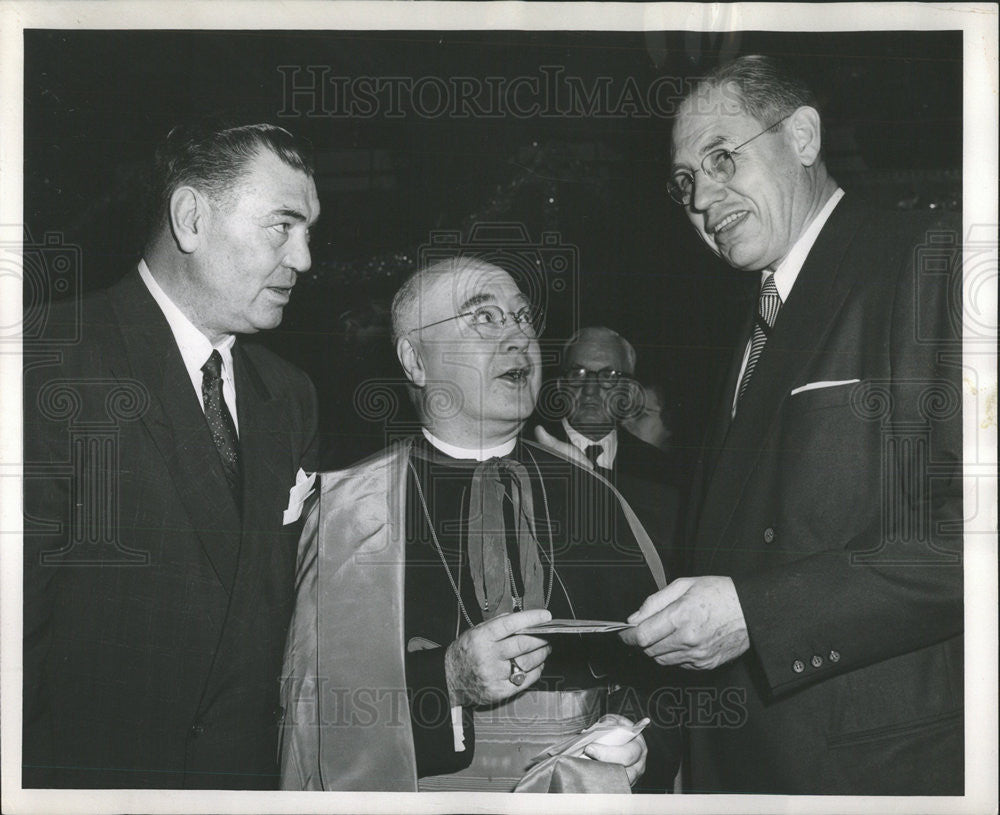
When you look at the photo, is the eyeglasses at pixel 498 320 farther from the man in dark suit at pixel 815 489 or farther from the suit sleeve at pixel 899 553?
the suit sleeve at pixel 899 553

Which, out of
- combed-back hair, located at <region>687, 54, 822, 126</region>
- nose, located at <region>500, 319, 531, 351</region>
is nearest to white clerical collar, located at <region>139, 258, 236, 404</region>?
nose, located at <region>500, 319, 531, 351</region>

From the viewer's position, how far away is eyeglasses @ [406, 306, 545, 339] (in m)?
2.01

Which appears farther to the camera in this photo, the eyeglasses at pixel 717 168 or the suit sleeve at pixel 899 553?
the eyeglasses at pixel 717 168

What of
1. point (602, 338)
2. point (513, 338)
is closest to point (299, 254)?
Answer: point (513, 338)

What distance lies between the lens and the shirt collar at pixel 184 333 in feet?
6.53

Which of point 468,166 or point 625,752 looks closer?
point 625,752

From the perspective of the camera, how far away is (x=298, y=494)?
6.58 feet

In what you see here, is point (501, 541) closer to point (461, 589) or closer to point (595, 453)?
point (461, 589)

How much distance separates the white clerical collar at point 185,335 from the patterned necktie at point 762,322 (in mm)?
1089

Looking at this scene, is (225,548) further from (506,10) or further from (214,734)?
(506,10)

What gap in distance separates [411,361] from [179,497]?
0.55m

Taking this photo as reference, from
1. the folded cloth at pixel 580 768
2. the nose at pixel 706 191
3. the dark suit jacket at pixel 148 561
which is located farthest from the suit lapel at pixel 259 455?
the nose at pixel 706 191

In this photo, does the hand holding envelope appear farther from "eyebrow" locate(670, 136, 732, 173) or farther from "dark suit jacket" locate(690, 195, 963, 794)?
"eyebrow" locate(670, 136, 732, 173)

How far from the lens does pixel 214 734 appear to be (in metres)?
1.97
